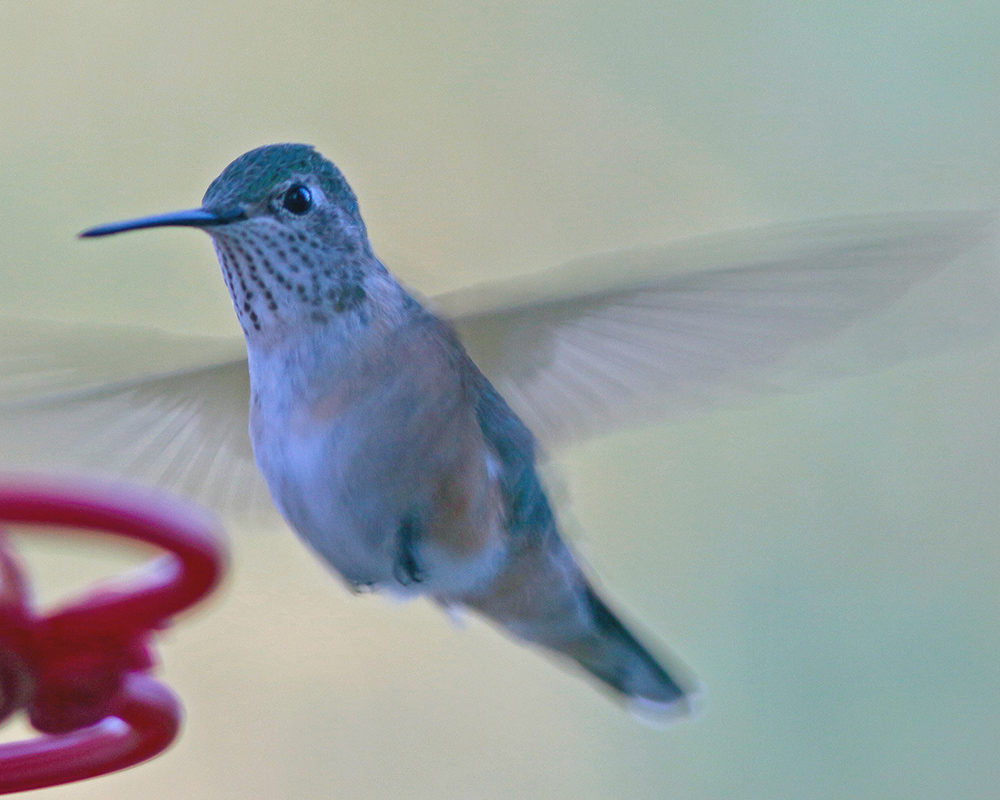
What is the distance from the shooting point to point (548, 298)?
5.77ft

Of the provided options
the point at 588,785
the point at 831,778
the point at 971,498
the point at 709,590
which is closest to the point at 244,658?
the point at 588,785

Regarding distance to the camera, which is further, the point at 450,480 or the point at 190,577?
the point at 450,480

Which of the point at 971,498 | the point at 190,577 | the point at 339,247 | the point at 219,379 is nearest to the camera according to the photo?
the point at 190,577

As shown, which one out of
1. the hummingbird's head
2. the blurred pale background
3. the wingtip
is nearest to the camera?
the hummingbird's head

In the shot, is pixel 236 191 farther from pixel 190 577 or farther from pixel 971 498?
pixel 971 498

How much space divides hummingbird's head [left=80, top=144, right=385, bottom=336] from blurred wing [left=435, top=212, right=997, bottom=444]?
210 millimetres

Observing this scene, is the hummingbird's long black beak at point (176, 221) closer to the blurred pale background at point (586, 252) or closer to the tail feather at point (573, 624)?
the tail feather at point (573, 624)

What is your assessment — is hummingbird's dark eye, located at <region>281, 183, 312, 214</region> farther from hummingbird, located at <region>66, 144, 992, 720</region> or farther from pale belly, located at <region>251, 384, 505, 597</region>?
pale belly, located at <region>251, 384, 505, 597</region>

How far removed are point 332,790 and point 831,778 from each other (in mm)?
1494

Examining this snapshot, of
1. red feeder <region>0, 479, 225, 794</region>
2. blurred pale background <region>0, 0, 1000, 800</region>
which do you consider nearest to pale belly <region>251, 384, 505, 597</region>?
red feeder <region>0, 479, 225, 794</region>

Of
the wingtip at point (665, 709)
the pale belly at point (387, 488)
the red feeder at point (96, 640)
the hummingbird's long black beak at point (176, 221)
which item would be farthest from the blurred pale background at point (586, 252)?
the red feeder at point (96, 640)

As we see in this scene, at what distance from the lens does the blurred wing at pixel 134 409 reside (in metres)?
1.89

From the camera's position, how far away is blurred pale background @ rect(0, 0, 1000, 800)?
362 cm

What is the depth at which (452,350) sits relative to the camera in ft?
6.57
